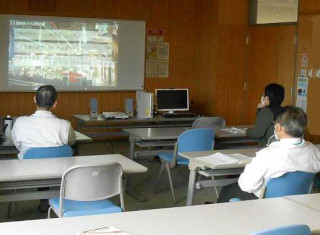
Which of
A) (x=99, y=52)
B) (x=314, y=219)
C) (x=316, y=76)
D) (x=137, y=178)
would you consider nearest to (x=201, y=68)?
(x=99, y=52)

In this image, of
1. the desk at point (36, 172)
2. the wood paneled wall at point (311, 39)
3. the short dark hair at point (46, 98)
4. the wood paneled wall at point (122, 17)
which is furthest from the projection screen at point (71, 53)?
the desk at point (36, 172)

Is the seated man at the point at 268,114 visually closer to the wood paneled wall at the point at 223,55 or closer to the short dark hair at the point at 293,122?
the short dark hair at the point at 293,122

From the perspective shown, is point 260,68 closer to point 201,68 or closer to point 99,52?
point 201,68

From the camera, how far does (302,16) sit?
7703 millimetres

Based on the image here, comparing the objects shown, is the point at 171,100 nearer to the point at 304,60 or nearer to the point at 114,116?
the point at 114,116

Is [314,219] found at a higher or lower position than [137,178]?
higher

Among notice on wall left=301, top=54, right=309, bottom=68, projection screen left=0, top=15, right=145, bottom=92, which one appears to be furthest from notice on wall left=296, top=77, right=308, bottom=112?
projection screen left=0, top=15, right=145, bottom=92

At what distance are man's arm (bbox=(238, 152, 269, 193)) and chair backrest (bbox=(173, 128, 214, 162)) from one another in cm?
202

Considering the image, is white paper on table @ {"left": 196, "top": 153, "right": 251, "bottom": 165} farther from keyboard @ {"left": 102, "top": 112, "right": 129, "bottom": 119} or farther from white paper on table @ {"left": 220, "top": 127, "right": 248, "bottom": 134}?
keyboard @ {"left": 102, "top": 112, "right": 129, "bottom": 119}

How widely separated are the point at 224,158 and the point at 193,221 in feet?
5.77

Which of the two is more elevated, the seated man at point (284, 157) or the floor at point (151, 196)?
the seated man at point (284, 157)

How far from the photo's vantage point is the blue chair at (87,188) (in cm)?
329

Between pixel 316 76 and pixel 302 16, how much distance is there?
0.98 metres

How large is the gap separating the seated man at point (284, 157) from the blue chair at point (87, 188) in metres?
0.87
